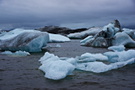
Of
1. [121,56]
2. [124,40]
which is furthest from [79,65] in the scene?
[124,40]

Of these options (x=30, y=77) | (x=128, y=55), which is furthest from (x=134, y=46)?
(x=30, y=77)

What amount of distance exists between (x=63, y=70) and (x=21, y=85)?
3.60 ft

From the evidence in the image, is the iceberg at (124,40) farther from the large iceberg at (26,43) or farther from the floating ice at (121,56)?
the floating ice at (121,56)

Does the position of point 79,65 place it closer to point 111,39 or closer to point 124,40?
point 124,40

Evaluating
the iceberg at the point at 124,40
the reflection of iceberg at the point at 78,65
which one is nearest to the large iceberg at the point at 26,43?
the reflection of iceberg at the point at 78,65

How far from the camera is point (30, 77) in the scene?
4801mm

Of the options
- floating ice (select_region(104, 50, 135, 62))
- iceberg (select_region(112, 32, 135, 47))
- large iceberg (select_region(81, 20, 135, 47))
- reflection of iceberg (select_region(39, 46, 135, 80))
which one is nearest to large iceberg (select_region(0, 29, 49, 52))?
reflection of iceberg (select_region(39, 46, 135, 80))

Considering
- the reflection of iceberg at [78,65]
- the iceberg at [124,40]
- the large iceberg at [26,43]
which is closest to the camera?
the reflection of iceberg at [78,65]

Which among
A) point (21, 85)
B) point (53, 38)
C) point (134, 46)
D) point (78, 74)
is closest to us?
point (21, 85)

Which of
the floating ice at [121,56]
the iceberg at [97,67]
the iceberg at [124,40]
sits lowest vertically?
the iceberg at [97,67]

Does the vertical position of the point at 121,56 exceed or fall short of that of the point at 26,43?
it falls short

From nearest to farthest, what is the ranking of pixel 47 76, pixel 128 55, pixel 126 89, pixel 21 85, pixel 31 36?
pixel 126 89, pixel 21 85, pixel 47 76, pixel 128 55, pixel 31 36

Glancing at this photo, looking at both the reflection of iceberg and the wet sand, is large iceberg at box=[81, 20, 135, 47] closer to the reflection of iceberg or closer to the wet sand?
the reflection of iceberg

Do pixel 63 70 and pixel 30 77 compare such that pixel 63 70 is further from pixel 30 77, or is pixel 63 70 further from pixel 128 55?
pixel 128 55
